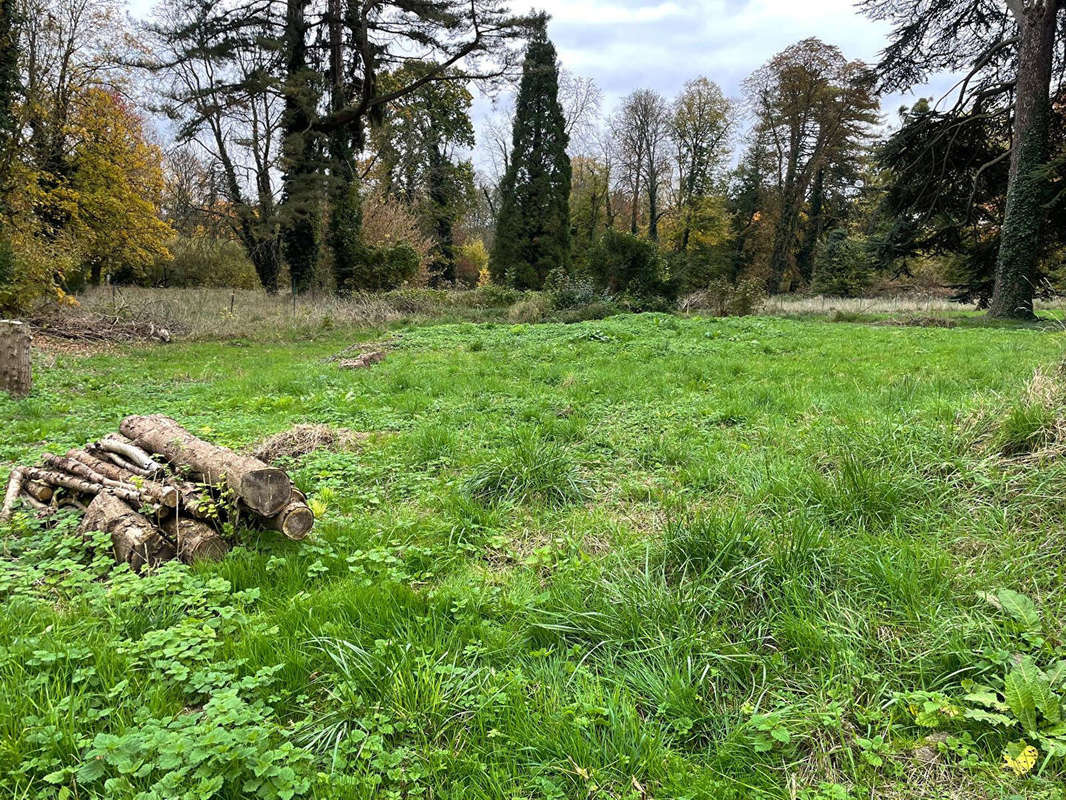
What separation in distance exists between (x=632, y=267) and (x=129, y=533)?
56.8 ft

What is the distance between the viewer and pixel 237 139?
64.4ft

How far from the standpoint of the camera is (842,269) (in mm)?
29578

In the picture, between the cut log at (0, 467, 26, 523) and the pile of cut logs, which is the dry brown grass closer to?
the cut log at (0, 467, 26, 523)

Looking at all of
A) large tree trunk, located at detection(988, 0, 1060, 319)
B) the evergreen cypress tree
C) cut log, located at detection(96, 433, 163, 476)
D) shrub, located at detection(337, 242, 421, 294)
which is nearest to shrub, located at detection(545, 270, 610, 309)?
the evergreen cypress tree

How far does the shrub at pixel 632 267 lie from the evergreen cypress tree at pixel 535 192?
736cm

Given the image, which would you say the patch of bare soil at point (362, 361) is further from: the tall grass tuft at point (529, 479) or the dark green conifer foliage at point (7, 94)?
the dark green conifer foliage at point (7, 94)

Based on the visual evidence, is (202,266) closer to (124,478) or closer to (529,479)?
(124,478)

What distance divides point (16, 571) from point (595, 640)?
276 centimetres

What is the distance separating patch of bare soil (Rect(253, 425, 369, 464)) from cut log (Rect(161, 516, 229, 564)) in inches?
59.6

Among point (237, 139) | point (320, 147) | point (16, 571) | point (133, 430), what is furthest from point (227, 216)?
point (16, 571)

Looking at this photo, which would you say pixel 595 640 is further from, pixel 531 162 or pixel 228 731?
pixel 531 162

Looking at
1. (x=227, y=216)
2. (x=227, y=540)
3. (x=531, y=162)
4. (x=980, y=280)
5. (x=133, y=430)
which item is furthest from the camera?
(x=531, y=162)

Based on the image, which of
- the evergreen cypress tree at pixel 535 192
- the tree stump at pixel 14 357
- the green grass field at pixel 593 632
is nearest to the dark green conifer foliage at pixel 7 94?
the tree stump at pixel 14 357

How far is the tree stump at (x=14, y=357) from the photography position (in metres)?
6.38
